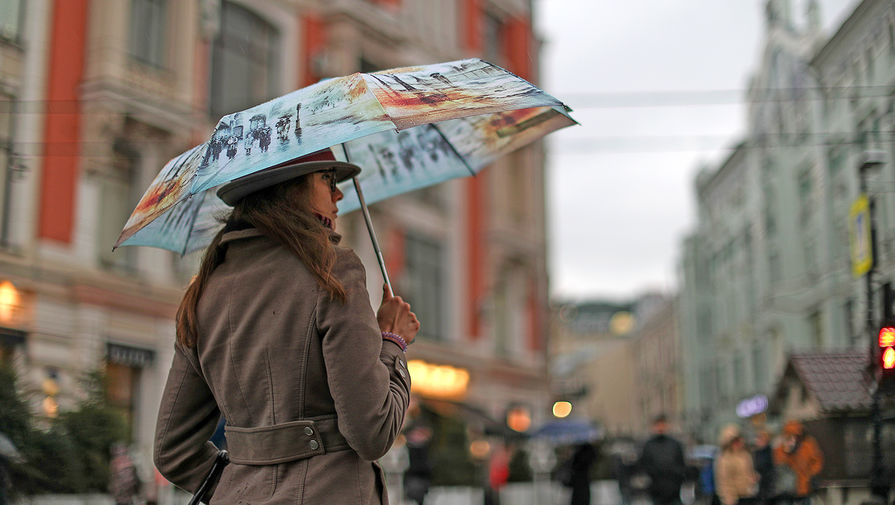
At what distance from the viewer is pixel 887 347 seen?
36.2ft

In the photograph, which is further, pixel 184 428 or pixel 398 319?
pixel 184 428

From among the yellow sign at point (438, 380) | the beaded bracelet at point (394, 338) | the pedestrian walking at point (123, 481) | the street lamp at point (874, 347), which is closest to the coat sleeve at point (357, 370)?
the beaded bracelet at point (394, 338)

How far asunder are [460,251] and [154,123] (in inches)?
524

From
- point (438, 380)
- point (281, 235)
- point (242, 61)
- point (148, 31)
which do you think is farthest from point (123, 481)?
point (438, 380)

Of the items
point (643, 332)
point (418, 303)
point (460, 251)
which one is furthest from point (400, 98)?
point (643, 332)

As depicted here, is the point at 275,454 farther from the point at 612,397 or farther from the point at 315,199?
the point at 612,397

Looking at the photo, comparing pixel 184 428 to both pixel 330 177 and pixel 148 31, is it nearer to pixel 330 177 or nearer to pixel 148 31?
pixel 330 177

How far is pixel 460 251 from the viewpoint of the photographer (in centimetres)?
3225

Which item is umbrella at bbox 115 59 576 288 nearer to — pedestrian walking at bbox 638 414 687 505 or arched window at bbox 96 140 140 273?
pedestrian walking at bbox 638 414 687 505

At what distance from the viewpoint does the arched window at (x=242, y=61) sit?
23344 mm

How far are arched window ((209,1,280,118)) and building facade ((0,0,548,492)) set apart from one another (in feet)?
0.13

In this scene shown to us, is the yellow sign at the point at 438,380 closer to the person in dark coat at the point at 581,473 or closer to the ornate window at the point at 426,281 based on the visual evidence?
the ornate window at the point at 426,281

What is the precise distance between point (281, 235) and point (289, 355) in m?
0.34

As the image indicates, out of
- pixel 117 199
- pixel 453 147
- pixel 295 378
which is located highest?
pixel 117 199
